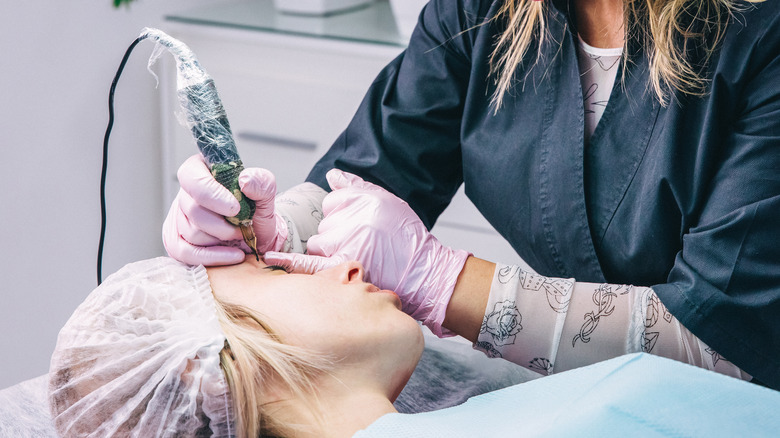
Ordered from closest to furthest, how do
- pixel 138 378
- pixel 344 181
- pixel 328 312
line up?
pixel 138 378
pixel 328 312
pixel 344 181

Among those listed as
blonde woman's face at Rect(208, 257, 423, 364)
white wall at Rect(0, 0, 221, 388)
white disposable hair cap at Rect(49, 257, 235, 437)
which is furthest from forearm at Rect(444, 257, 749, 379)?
white wall at Rect(0, 0, 221, 388)

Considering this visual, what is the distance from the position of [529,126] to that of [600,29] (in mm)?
200

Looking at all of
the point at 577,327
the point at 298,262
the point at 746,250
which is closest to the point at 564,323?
the point at 577,327

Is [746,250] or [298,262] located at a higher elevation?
[746,250]

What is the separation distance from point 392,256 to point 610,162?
1.24 feet

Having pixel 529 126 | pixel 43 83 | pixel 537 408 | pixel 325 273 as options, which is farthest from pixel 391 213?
pixel 43 83

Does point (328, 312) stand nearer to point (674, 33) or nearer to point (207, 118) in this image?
point (207, 118)

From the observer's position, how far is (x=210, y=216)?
3.29 feet

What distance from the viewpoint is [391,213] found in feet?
3.77

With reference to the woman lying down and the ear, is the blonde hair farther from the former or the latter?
the ear

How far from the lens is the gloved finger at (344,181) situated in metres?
1.27

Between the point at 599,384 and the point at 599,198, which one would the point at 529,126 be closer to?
the point at 599,198

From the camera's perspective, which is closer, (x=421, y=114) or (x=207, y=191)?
(x=207, y=191)

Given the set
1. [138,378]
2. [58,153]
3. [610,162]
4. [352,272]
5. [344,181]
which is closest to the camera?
[138,378]
